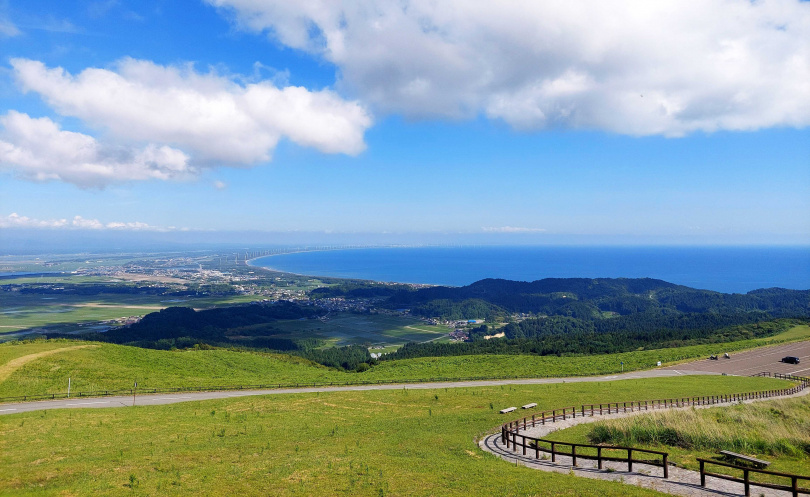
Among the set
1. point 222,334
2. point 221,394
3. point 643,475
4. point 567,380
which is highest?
point 643,475

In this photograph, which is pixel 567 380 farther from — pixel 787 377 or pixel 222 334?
pixel 222 334

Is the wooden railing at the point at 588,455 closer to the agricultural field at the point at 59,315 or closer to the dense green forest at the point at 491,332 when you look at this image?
the dense green forest at the point at 491,332

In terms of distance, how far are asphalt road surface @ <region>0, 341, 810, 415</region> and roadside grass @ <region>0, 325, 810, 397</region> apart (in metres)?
3.23

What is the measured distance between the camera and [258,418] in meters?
30.1

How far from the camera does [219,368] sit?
58094 mm

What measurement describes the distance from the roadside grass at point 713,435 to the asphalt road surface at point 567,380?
73.8 feet

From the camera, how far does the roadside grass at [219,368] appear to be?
4347 cm

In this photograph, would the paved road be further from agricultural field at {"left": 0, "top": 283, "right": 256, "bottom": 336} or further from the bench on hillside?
agricultural field at {"left": 0, "top": 283, "right": 256, "bottom": 336}

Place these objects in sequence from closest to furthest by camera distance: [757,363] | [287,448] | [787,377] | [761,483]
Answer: [761,483], [287,448], [787,377], [757,363]

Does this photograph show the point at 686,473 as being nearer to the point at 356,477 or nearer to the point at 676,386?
the point at 356,477

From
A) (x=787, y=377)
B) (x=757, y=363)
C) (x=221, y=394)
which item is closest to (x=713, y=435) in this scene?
(x=221, y=394)

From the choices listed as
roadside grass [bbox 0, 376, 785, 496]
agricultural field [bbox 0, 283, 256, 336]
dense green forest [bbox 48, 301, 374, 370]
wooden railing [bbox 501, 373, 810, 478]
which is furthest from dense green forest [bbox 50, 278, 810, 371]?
wooden railing [bbox 501, 373, 810, 478]

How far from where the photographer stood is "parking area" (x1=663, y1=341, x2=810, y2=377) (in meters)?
55.9

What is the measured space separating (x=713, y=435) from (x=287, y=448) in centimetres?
2028
